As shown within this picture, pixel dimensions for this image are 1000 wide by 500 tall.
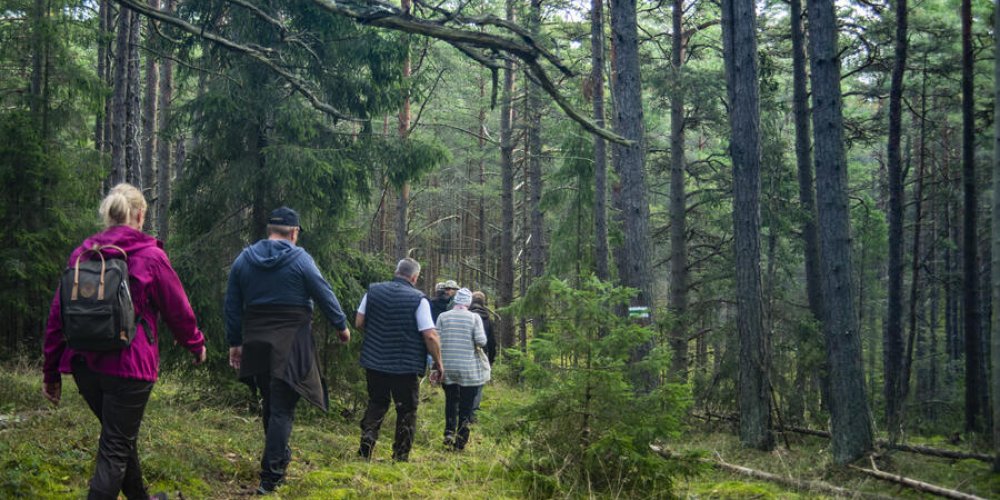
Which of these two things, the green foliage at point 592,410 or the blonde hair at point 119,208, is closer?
the blonde hair at point 119,208

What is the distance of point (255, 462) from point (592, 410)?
298cm

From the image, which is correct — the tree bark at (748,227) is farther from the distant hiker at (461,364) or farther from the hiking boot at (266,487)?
the hiking boot at (266,487)

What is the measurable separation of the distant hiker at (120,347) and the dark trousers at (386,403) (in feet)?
9.25

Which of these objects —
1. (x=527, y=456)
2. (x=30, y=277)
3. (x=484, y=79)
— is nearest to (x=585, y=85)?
(x=484, y=79)

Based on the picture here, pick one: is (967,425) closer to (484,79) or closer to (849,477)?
(849,477)

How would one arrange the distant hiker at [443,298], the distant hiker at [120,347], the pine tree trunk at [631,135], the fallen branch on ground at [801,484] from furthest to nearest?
1. the pine tree trunk at [631,135]
2. the distant hiker at [443,298]
3. the fallen branch on ground at [801,484]
4. the distant hiker at [120,347]

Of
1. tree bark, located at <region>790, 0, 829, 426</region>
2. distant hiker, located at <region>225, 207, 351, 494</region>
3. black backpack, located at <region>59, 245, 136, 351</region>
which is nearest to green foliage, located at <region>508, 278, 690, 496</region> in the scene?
distant hiker, located at <region>225, 207, 351, 494</region>

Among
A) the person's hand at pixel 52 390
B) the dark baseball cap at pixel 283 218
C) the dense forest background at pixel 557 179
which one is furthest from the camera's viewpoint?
the dark baseball cap at pixel 283 218

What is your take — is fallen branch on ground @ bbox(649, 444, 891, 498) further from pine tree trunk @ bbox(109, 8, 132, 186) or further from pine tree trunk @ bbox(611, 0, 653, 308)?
pine tree trunk @ bbox(109, 8, 132, 186)

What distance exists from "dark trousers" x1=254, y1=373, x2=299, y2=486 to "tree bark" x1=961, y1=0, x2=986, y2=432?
1391 cm

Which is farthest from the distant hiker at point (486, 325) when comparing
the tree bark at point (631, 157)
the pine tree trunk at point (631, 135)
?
the pine tree trunk at point (631, 135)

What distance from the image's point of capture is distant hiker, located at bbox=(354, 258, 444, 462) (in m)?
7.27

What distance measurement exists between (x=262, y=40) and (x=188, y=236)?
108 inches

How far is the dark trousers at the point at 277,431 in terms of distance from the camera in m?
5.79
